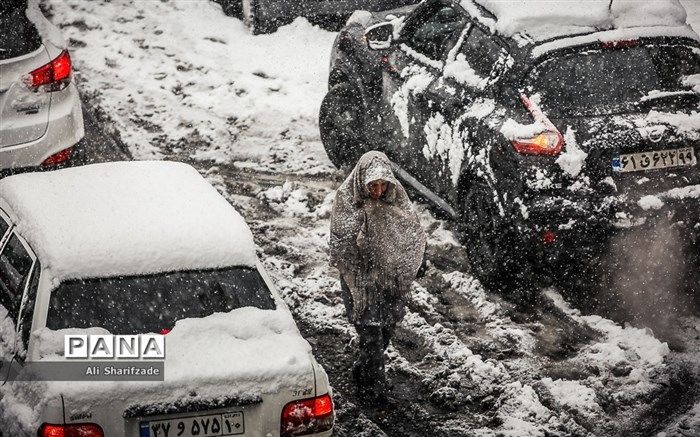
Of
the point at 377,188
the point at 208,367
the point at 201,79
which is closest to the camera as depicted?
the point at 208,367

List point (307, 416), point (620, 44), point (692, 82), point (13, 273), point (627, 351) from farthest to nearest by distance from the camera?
1. point (692, 82)
2. point (620, 44)
3. point (627, 351)
4. point (13, 273)
5. point (307, 416)

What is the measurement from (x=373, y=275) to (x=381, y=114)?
9.63ft

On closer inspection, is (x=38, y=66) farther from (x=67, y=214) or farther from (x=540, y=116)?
(x=540, y=116)

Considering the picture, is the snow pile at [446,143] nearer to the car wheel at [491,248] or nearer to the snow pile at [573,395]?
the car wheel at [491,248]

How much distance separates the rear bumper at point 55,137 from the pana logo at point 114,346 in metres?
3.45

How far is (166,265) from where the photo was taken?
4.72 metres

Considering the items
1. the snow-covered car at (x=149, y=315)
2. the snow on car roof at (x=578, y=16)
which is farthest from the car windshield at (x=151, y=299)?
the snow on car roof at (x=578, y=16)

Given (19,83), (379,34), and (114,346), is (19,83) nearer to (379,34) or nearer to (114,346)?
(379,34)

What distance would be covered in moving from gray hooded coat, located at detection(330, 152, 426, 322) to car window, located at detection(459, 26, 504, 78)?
1.82m

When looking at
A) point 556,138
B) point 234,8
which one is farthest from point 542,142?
point 234,8

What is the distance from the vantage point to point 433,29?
27.3ft

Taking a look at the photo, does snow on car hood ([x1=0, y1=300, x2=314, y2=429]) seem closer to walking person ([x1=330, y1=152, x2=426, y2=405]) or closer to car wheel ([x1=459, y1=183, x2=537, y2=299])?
walking person ([x1=330, y1=152, x2=426, y2=405])

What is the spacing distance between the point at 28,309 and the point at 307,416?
152cm

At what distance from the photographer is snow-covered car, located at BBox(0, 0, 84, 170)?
7.25 meters
